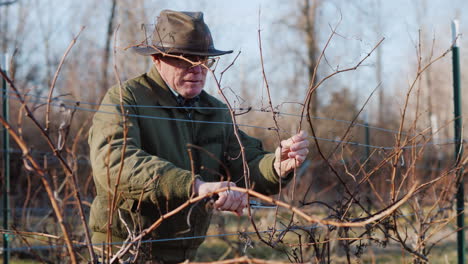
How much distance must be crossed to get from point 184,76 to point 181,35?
20cm

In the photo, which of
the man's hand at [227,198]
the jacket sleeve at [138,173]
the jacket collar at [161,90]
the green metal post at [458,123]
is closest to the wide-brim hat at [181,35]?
the jacket collar at [161,90]

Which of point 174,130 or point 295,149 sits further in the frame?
point 174,130

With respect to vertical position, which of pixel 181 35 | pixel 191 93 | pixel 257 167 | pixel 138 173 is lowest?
pixel 257 167

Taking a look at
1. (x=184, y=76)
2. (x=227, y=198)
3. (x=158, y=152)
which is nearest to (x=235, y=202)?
(x=227, y=198)

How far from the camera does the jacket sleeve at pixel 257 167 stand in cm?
279

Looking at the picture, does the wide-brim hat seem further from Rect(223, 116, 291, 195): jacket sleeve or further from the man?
Rect(223, 116, 291, 195): jacket sleeve

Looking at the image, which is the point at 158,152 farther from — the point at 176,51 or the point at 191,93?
the point at 176,51

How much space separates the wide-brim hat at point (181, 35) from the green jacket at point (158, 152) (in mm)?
186

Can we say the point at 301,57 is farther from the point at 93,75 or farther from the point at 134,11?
the point at 93,75

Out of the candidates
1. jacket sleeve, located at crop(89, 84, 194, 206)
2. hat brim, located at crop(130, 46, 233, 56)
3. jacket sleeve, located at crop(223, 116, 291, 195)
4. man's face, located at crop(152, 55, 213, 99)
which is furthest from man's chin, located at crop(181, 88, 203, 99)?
jacket sleeve, located at crop(89, 84, 194, 206)

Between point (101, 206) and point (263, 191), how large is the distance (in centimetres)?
81

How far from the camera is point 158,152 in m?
2.79

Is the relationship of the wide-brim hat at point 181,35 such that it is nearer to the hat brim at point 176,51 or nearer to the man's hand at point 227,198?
the hat brim at point 176,51

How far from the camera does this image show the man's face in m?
2.81
